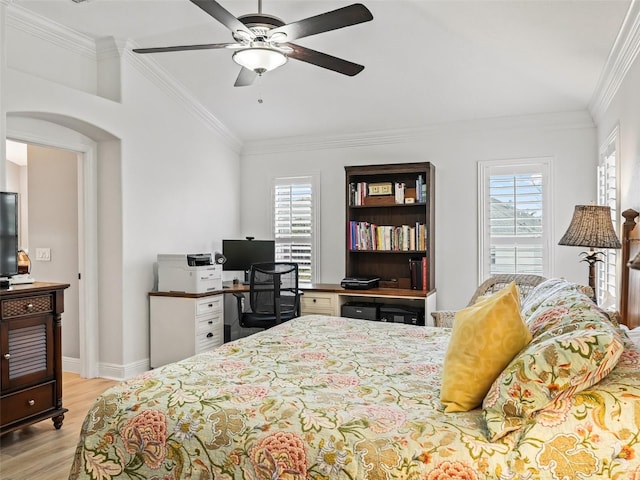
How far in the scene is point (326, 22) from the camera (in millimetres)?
2396

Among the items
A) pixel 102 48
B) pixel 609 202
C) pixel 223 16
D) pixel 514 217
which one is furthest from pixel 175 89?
pixel 609 202

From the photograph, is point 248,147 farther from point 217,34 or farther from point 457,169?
point 457,169

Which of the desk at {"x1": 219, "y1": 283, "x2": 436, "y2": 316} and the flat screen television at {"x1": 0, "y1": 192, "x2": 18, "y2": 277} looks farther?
the desk at {"x1": 219, "y1": 283, "x2": 436, "y2": 316}

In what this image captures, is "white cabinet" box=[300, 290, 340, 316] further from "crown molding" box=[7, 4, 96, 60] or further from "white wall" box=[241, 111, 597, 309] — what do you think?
"crown molding" box=[7, 4, 96, 60]

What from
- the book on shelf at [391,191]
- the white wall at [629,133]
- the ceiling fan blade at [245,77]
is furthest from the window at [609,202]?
the ceiling fan blade at [245,77]

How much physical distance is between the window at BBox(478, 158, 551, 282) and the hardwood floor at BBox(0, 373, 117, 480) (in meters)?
3.85

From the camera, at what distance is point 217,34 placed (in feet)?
13.0

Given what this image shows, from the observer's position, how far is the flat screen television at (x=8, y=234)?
297 cm

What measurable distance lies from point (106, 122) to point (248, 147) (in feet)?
6.98

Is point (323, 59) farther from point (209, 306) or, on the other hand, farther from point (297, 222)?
point (297, 222)

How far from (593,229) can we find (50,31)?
4.19 metres

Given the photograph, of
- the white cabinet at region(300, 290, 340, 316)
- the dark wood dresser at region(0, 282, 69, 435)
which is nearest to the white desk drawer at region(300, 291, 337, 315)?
the white cabinet at region(300, 290, 340, 316)

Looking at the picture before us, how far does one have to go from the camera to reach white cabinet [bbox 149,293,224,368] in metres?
4.40

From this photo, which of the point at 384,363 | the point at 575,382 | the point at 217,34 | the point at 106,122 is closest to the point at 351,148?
the point at 217,34
